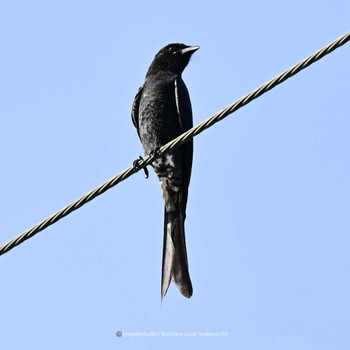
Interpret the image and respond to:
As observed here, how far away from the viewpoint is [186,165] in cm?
842

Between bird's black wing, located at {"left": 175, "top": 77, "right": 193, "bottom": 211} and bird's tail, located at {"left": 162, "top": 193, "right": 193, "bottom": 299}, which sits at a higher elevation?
bird's black wing, located at {"left": 175, "top": 77, "right": 193, "bottom": 211}

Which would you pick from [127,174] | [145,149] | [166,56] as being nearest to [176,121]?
[145,149]

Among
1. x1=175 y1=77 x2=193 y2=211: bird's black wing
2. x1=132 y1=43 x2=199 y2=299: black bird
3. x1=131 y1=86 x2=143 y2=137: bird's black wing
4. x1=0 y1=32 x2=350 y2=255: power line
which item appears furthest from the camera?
x1=131 y1=86 x2=143 y2=137: bird's black wing

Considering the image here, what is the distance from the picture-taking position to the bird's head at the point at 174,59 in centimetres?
912

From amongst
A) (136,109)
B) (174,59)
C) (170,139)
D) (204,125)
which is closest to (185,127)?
(170,139)

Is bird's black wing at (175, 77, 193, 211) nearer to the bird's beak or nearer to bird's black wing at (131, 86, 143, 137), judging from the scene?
bird's black wing at (131, 86, 143, 137)

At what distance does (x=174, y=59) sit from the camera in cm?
919

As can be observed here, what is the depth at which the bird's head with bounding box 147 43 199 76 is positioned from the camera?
9117mm

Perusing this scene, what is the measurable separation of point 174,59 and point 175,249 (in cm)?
211

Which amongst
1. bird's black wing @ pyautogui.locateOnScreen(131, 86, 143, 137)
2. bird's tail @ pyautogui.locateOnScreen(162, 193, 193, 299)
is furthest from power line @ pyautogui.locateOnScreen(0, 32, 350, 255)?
bird's black wing @ pyautogui.locateOnScreen(131, 86, 143, 137)

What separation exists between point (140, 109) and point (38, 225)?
3.32 metres

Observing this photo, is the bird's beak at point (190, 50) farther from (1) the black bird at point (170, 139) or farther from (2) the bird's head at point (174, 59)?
(1) the black bird at point (170, 139)

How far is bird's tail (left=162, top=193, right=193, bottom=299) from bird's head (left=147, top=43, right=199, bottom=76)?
1.40 metres

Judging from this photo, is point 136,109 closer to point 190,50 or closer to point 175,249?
point 190,50
